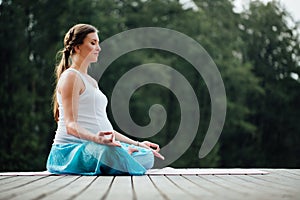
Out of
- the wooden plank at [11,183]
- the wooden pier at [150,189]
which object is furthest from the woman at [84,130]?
the wooden plank at [11,183]

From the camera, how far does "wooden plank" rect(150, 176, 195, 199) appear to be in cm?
181

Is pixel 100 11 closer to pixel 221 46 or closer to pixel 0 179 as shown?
pixel 221 46

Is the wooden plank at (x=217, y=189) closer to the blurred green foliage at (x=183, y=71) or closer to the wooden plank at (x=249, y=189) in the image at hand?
the wooden plank at (x=249, y=189)

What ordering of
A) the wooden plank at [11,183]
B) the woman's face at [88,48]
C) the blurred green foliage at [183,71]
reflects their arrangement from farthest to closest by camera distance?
the blurred green foliage at [183,71]
the woman's face at [88,48]
the wooden plank at [11,183]

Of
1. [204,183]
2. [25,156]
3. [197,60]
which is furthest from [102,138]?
[197,60]

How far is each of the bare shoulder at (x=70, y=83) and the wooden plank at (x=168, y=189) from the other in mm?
769

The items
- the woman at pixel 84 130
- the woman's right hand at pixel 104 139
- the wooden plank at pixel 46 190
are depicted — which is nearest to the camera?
the wooden plank at pixel 46 190

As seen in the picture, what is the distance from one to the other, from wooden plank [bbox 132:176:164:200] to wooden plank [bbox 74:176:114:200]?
123 mm

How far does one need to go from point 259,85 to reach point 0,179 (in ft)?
36.6

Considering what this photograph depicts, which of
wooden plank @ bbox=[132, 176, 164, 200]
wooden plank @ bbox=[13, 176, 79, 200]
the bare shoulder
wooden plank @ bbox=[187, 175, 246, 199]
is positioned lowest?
wooden plank @ bbox=[13, 176, 79, 200]

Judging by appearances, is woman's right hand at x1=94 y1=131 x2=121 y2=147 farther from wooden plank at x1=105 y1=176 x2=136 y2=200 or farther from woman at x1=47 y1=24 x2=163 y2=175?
wooden plank at x1=105 y1=176 x2=136 y2=200

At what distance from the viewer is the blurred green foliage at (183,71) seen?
10.1 metres

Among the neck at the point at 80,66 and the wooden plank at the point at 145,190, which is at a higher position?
the neck at the point at 80,66

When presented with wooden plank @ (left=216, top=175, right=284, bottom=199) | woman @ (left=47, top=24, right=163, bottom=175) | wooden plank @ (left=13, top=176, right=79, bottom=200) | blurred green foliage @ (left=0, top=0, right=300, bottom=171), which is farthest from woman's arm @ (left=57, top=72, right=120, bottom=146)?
blurred green foliage @ (left=0, top=0, right=300, bottom=171)
